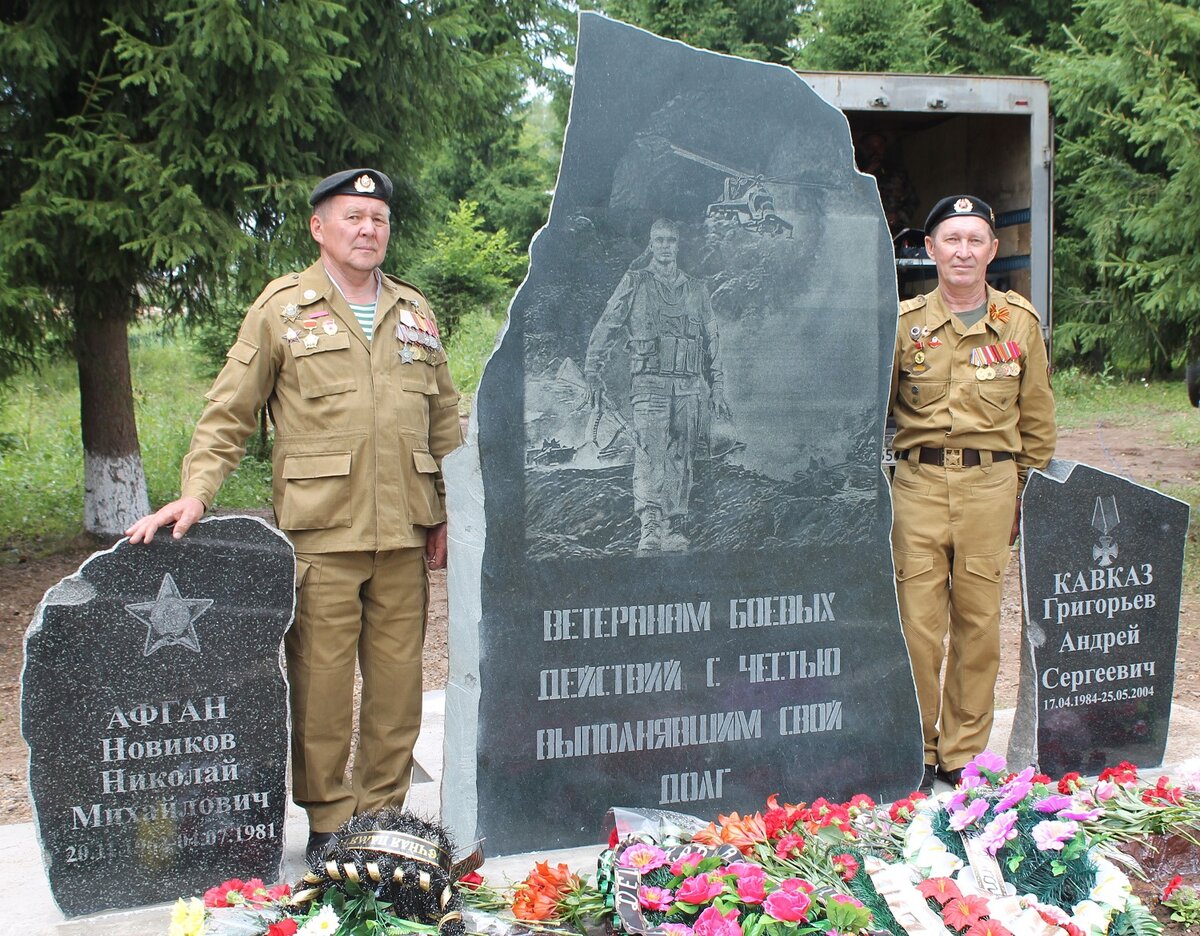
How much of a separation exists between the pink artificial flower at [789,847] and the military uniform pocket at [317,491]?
1.37 metres

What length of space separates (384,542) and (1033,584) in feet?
6.58

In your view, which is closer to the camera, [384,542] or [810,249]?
[384,542]

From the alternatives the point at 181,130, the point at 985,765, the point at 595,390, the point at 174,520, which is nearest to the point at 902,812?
the point at 985,765

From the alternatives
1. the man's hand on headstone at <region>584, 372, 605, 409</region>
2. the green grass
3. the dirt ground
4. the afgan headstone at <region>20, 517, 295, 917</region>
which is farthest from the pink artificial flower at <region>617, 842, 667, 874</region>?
the green grass

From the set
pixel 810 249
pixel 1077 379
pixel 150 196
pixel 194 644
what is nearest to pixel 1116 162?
pixel 810 249

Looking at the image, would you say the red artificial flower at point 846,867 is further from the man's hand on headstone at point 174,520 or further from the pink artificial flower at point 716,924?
the man's hand on headstone at point 174,520

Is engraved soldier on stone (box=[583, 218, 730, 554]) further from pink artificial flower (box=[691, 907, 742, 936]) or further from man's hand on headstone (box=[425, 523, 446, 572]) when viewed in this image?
pink artificial flower (box=[691, 907, 742, 936])

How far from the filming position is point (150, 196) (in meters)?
5.52

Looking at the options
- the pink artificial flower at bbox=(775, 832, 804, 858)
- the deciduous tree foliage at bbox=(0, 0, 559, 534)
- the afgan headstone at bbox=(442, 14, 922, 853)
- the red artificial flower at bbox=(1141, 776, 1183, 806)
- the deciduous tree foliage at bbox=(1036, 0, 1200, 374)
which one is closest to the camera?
the pink artificial flower at bbox=(775, 832, 804, 858)

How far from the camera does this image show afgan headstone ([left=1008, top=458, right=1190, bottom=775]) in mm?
3693

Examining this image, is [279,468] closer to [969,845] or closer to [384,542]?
[384,542]

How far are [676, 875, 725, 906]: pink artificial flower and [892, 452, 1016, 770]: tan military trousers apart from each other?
1.39 meters

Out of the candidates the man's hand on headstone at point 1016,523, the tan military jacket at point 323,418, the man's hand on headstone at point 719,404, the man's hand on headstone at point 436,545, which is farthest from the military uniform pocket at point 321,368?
the man's hand on headstone at point 1016,523

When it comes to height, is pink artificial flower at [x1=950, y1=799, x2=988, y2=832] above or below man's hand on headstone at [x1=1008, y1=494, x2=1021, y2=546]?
below
